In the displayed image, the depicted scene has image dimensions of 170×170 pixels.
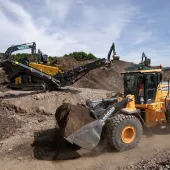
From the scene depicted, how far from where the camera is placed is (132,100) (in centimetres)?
712

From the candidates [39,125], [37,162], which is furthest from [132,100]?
[39,125]

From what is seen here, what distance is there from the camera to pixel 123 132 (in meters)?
6.45

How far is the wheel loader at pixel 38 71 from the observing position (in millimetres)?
13009

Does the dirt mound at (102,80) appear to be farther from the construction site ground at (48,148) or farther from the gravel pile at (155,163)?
the gravel pile at (155,163)

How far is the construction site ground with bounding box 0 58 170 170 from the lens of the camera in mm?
5852

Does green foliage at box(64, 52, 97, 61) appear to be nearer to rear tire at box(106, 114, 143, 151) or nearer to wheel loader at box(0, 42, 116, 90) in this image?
wheel loader at box(0, 42, 116, 90)

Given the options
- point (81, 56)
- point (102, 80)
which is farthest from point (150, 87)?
point (81, 56)

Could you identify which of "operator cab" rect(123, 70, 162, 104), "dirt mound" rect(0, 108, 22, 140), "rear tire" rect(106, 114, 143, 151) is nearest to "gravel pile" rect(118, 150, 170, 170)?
"rear tire" rect(106, 114, 143, 151)

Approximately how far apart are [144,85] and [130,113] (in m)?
1.27

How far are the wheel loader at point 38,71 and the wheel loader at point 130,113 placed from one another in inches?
209

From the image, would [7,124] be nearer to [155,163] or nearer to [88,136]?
[88,136]

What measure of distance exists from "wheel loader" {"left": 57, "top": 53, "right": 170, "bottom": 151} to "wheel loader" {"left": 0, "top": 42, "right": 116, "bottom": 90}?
17.4 feet

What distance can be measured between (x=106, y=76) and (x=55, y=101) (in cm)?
1312

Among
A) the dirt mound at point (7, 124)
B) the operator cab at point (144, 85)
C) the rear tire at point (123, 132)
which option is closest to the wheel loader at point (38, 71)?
the dirt mound at point (7, 124)
